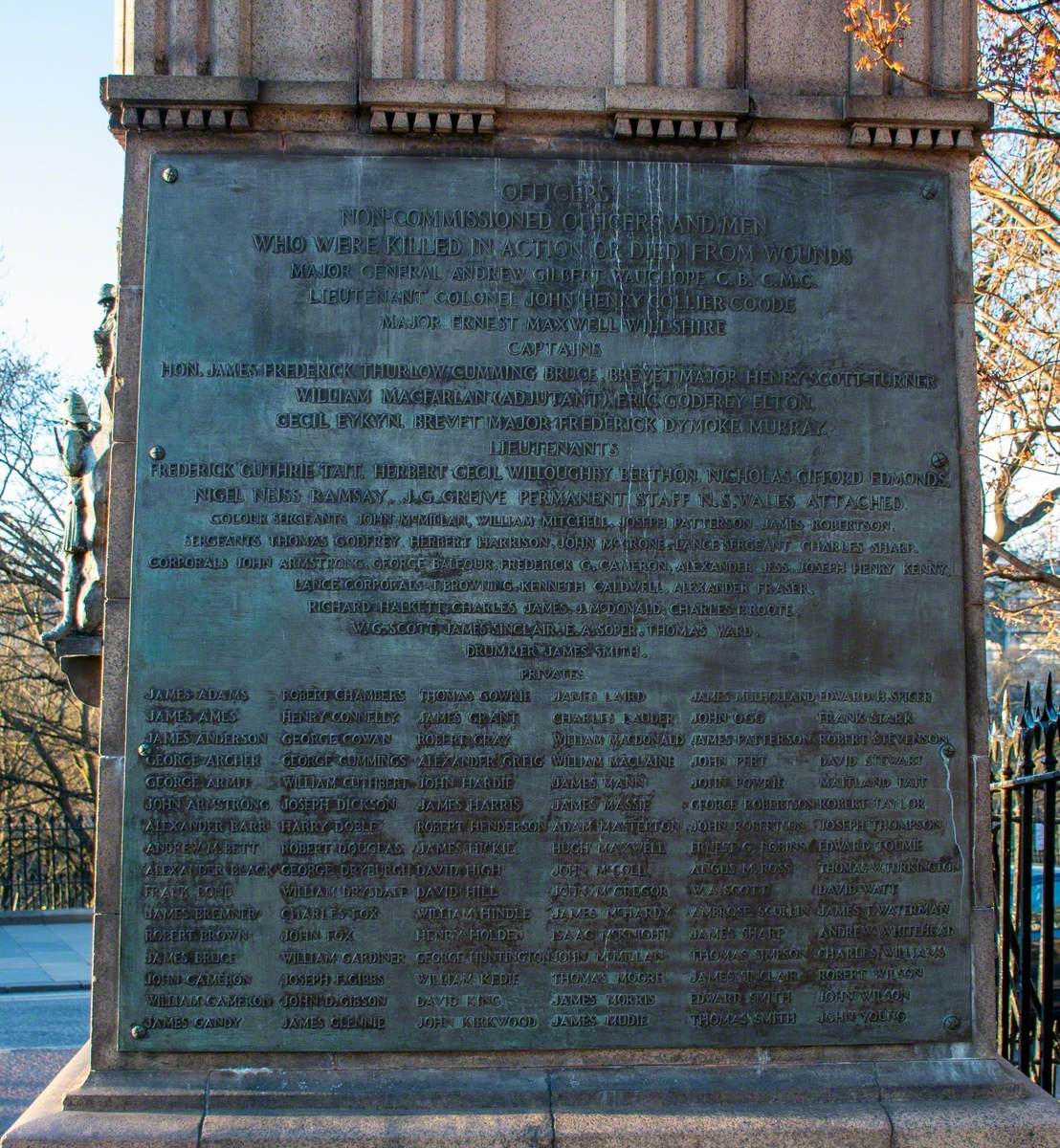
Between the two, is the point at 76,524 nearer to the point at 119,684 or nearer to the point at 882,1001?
the point at 119,684

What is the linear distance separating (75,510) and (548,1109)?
3.00 meters

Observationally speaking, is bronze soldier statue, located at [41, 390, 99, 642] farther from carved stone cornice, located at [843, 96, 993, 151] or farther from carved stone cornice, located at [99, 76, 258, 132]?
carved stone cornice, located at [843, 96, 993, 151]

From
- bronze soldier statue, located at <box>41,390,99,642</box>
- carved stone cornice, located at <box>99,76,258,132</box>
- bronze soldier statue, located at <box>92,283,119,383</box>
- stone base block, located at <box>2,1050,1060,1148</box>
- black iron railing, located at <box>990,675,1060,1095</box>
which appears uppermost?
carved stone cornice, located at <box>99,76,258,132</box>

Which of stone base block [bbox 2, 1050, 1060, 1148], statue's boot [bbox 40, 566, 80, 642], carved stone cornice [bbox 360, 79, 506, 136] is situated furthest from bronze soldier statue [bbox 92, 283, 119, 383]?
stone base block [bbox 2, 1050, 1060, 1148]

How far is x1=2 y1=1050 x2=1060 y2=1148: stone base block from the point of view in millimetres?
4762

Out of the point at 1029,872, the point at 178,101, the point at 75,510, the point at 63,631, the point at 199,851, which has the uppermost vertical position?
the point at 178,101

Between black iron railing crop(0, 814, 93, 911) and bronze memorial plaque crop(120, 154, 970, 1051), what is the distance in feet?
64.5

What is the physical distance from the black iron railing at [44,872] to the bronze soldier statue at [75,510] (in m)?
19.1

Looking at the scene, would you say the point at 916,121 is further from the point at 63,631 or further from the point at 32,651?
the point at 32,651

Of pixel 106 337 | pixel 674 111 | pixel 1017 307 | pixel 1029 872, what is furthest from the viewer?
pixel 1017 307

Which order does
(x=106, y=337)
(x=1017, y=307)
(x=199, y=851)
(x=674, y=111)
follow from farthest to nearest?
(x=1017, y=307) < (x=106, y=337) < (x=674, y=111) < (x=199, y=851)

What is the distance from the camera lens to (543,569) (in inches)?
208

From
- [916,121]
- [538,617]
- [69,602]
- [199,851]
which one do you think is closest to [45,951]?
[69,602]

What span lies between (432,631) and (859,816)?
71.3 inches
